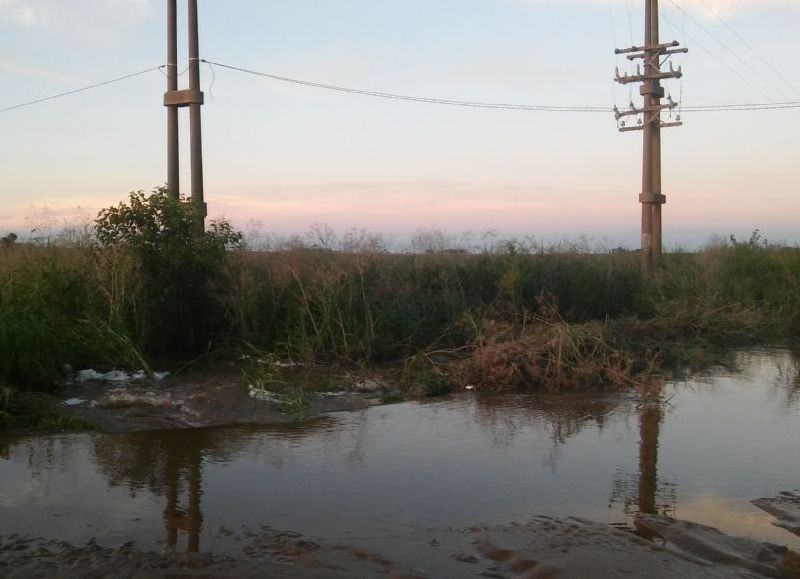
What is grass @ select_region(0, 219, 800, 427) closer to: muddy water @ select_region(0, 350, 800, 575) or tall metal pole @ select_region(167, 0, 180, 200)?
muddy water @ select_region(0, 350, 800, 575)

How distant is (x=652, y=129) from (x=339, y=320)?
12452 millimetres

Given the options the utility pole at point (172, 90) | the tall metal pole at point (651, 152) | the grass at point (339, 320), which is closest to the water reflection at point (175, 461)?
the grass at point (339, 320)

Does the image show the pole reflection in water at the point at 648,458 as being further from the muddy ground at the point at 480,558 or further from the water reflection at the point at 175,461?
the water reflection at the point at 175,461

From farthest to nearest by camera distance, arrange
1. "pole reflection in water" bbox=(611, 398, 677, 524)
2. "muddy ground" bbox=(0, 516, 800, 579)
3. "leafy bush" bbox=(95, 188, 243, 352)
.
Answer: "leafy bush" bbox=(95, 188, 243, 352), "pole reflection in water" bbox=(611, 398, 677, 524), "muddy ground" bbox=(0, 516, 800, 579)

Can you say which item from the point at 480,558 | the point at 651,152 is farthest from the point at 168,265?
the point at 651,152

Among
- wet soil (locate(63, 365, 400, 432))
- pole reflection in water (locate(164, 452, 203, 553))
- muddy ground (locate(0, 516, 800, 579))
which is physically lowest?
muddy ground (locate(0, 516, 800, 579))

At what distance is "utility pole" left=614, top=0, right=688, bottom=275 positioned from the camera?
824 inches

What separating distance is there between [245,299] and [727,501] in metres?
8.68

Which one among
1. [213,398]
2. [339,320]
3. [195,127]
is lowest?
[213,398]

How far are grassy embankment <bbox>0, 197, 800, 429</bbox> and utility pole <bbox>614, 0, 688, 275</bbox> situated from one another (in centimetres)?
485

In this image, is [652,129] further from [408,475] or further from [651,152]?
[408,475]

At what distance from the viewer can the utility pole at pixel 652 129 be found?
2092cm

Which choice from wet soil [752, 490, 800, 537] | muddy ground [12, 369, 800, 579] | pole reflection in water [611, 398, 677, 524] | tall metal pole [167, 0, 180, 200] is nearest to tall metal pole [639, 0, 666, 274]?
tall metal pole [167, 0, 180, 200]

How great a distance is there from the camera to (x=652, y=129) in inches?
834
